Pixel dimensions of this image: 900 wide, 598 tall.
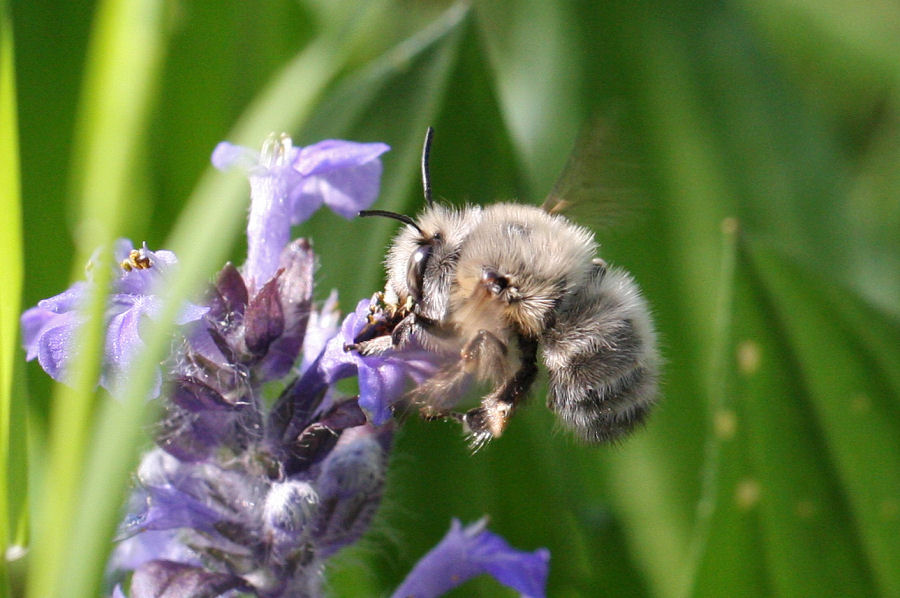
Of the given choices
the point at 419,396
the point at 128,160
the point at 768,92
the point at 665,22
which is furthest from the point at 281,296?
the point at 768,92

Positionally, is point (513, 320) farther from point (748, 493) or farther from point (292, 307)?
point (748, 493)

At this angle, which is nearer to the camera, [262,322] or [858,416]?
[262,322]

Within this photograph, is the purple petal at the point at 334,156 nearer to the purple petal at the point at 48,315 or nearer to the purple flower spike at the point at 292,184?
the purple flower spike at the point at 292,184

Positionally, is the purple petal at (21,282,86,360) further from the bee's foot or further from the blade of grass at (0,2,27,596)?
the bee's foot

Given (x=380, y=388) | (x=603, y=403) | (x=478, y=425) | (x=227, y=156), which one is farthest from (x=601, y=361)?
(x=227, y=156)

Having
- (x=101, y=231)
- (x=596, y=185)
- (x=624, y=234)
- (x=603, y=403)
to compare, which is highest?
(x=624, y=234)

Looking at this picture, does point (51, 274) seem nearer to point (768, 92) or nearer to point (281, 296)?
point (281, 296)
